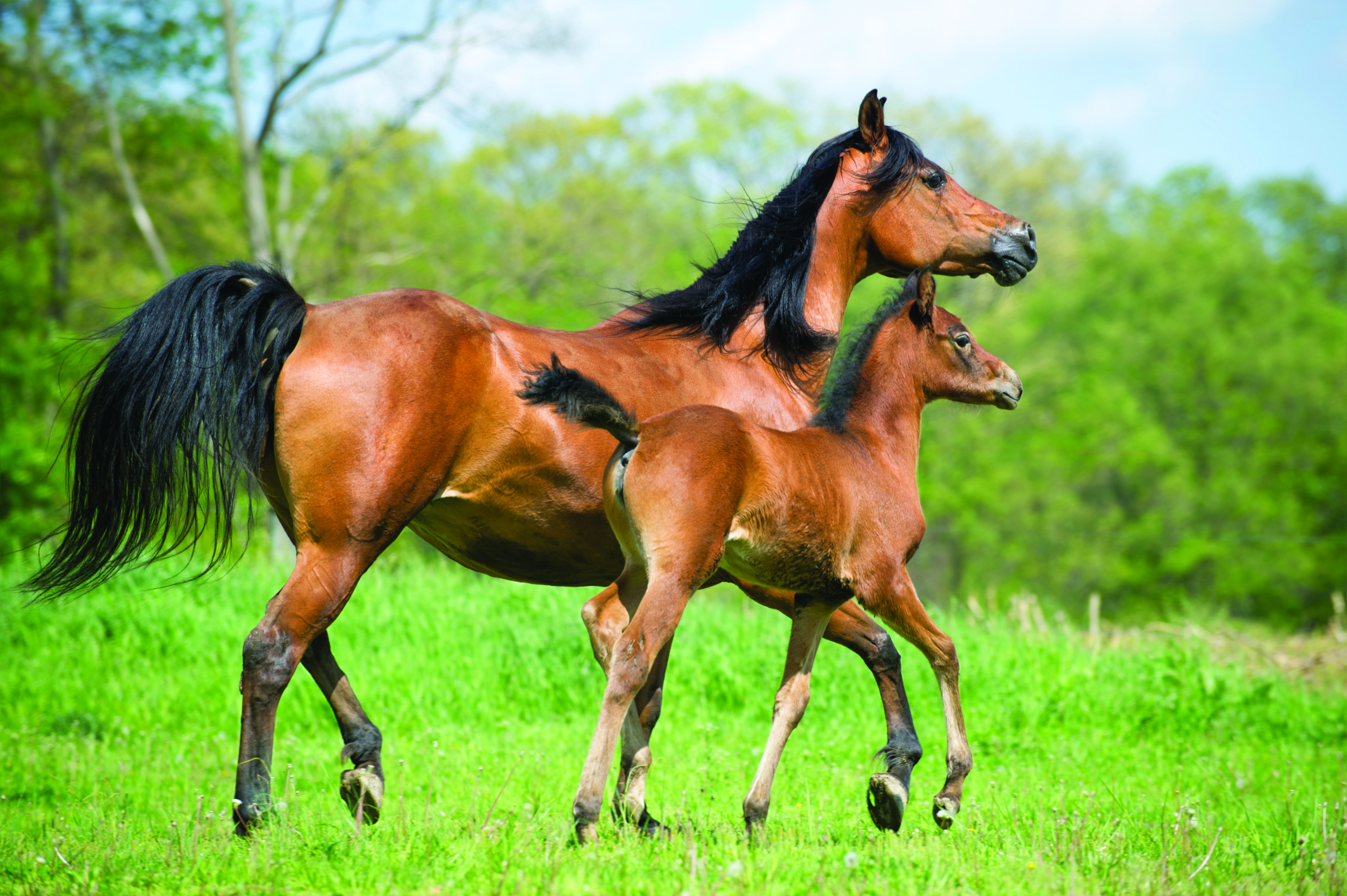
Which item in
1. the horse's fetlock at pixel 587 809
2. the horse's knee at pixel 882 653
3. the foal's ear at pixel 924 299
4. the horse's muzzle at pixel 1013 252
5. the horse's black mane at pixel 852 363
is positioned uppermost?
the horse's muzzle at pixel 1013 252

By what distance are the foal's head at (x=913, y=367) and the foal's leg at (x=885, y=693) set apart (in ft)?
2.88

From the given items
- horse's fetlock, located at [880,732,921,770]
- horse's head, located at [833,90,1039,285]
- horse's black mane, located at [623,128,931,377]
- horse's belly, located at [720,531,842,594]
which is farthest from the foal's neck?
horse's fetlock, located at [880,732,921,770]

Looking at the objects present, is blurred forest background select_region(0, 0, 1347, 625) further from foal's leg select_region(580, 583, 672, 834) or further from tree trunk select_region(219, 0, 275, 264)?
foal's leg select_region(580, 583, 672, 834)

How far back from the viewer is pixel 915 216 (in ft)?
18.2

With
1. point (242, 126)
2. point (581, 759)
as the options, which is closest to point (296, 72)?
point (242, 126)

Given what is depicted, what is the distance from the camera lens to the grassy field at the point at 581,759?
11.5ft

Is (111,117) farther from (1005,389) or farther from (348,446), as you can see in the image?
(1005,389)

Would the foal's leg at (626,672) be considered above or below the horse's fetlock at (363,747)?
above

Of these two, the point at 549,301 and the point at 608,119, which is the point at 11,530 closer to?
the point at 549,301

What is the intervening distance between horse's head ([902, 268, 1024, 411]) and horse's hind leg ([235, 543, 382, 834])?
9.02 feet

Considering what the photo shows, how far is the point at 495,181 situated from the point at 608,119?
3913mm

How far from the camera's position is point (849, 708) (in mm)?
7730

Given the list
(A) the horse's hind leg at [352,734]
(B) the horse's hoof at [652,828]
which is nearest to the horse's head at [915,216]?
(B) the horse's hoof at [652,828]

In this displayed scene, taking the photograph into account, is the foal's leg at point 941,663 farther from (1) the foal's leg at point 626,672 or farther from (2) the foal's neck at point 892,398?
(1) the foal's leg at point 626,672
